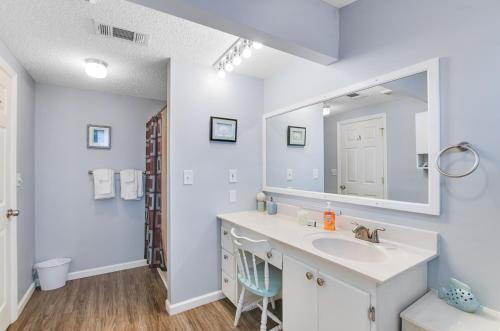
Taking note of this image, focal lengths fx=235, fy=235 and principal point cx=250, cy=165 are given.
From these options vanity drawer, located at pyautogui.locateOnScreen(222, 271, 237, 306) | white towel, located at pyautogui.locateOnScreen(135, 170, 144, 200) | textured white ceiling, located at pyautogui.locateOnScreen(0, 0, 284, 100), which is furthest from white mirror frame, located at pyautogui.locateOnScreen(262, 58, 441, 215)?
white towel, located at pyautogui.locateOnScreen(135, 170, 144, 200)

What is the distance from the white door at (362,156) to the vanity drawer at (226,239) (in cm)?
105

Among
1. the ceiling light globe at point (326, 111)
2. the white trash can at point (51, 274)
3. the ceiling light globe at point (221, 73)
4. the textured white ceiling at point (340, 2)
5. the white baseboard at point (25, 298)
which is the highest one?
the textured white ceiling at point (340, 2)

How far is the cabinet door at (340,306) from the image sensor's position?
1.07 m

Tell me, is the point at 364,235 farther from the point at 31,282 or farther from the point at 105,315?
the point at 31,282

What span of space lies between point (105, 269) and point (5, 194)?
151 cm

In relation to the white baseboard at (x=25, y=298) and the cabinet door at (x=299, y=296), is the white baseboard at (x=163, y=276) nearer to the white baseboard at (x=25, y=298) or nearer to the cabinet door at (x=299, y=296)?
the white baseboard at (x=25, y=298)

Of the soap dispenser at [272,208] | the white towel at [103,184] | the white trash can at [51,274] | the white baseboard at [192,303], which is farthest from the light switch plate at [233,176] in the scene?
the white trash can at [51,274]

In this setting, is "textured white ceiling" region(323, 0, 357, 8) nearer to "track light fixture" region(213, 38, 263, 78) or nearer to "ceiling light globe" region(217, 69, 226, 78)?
"track light fixture" region(213, 38, 263, 78)

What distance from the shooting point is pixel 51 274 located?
8.14 ft

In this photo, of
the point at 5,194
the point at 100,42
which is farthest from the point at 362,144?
the point at 5,194

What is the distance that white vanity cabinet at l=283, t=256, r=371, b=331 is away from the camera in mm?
1094

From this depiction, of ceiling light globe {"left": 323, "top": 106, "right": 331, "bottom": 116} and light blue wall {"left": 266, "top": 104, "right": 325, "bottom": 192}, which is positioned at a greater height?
ceiling light globe {"left": 323, "top": 106, "right": 331, "bottom": 116}

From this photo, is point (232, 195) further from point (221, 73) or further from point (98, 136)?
point (98, 136)

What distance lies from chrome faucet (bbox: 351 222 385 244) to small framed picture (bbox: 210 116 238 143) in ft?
4.54
